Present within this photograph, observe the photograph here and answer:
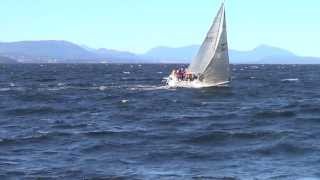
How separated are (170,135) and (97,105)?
25.9 meters

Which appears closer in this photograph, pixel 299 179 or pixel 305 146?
pixel 299 179

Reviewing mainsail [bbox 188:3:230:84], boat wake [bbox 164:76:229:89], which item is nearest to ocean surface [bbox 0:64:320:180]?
mainsail [bbox 188:3:230:84]

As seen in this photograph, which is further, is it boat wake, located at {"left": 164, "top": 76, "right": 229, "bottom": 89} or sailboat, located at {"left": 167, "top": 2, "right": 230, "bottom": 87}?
boat wake, located at {"left": 164, "top": 76, "right": 229, "bottom": 89}

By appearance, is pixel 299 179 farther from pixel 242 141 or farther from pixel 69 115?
pixel 69 115

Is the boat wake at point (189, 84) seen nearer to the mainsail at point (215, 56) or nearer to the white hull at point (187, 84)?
the white hull at point (187, 84)

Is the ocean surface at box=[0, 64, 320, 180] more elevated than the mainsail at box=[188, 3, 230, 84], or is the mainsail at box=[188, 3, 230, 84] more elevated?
the mainsail at box=[188, 3, 230, 84]

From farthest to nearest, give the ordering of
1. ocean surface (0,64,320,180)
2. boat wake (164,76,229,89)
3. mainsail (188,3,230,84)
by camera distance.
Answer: boat wake (164,76,229,89), mainsail (188,3,230,84), ocean surface (0,64,320,180)

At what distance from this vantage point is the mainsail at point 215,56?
87.6m

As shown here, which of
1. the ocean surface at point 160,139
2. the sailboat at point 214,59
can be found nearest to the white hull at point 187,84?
the sailboat at point 214,59

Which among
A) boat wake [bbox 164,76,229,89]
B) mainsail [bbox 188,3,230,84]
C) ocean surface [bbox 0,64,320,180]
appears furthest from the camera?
boat wake [bbox 164,76,229,89]

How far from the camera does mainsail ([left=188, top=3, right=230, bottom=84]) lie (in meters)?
87.6

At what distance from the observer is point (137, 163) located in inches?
1282

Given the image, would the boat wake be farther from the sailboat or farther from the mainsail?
the mainsail

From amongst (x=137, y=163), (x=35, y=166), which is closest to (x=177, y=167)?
(x=137, y=163)
